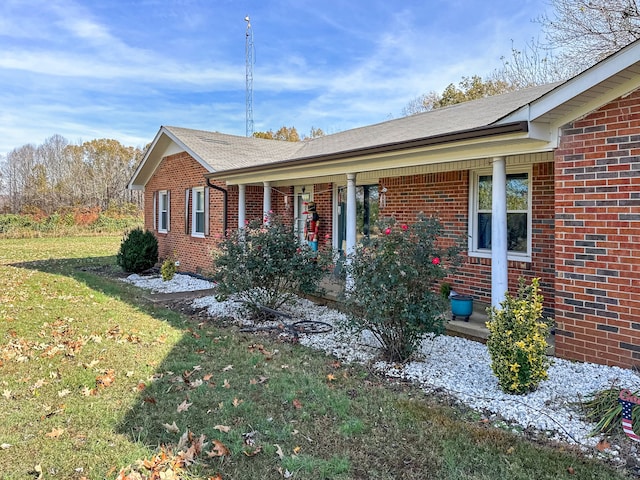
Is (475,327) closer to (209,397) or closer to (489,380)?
(489,380)

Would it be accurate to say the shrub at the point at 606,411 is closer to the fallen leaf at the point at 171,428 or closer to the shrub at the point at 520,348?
the shrub at the point at 520,348

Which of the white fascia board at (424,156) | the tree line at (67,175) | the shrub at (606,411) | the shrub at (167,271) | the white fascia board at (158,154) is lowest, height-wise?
the shrub at (606,411)

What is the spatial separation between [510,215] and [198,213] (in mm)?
9147

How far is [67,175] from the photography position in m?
40.6

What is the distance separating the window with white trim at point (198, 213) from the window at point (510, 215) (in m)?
8.22

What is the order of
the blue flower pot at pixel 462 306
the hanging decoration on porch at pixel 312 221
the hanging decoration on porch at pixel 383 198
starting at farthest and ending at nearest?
the hanging decoration on porch at pixel 312 221
the hanging decoration on porch at pixel 383 198
the blue flower pot at pixel 462 306

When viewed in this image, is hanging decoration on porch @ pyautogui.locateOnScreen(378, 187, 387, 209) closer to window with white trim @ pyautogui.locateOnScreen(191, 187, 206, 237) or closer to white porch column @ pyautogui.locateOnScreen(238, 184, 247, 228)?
white porch column @ pyautogui.locateOnScreen(238, 184, 247, 228)

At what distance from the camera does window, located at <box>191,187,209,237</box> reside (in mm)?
12930

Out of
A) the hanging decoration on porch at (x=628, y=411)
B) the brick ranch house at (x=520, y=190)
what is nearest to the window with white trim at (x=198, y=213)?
the brick ranch house at (x=520, y=190)

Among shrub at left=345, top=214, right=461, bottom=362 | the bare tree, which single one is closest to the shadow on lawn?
shrub at left=345, top=214, right=461, bottom=362

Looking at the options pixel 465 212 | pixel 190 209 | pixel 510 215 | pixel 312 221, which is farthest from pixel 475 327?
pixel 190 209

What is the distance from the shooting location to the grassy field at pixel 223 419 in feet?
9.85

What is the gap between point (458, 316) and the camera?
6.42 m

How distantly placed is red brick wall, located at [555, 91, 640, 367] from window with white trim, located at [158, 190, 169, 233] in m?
12.9
